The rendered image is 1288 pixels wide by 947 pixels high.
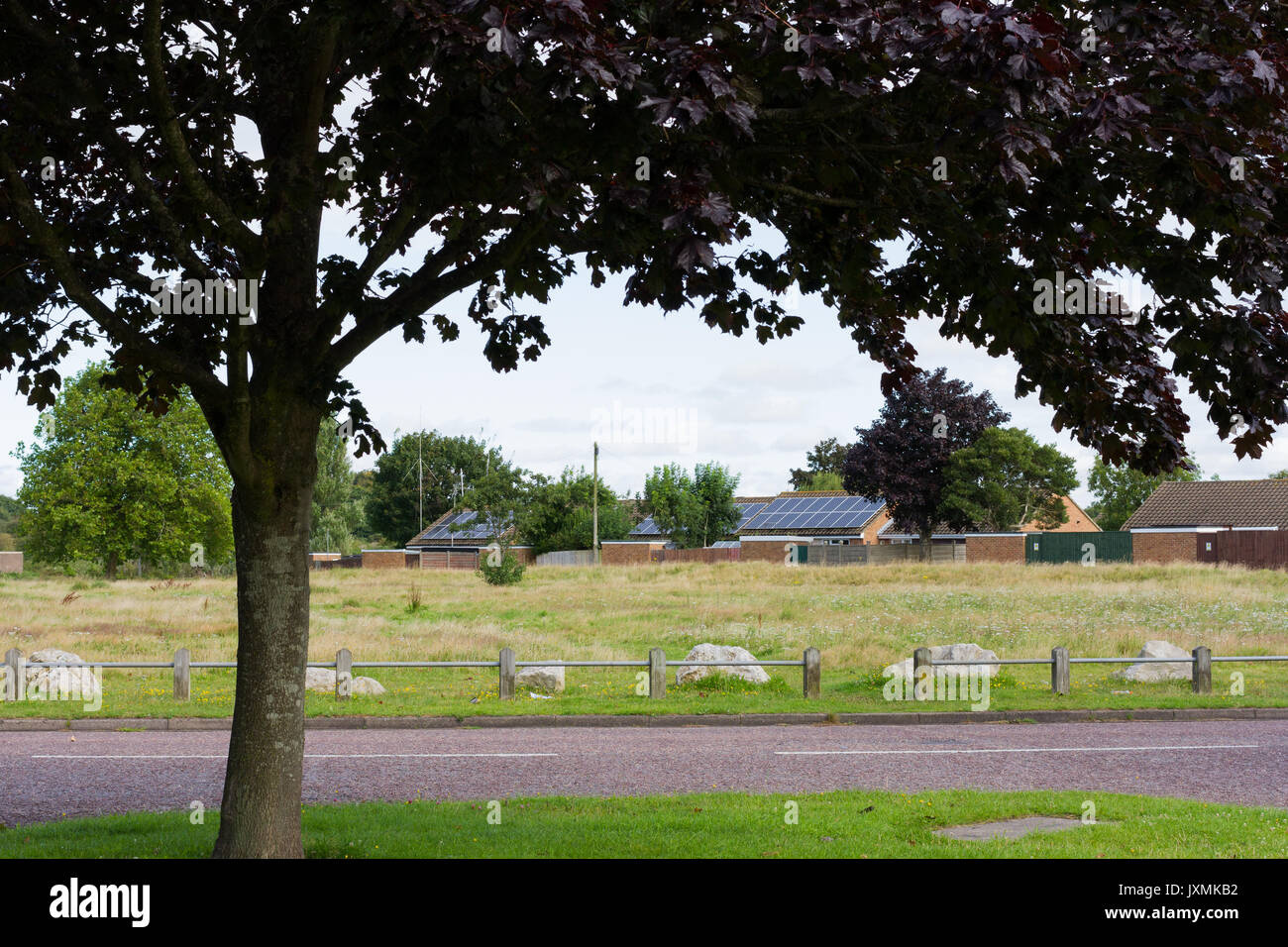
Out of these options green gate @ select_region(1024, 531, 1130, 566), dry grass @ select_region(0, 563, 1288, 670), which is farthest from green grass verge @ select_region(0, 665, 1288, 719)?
green gate @ select_region(1024, 531, 1130, 566)

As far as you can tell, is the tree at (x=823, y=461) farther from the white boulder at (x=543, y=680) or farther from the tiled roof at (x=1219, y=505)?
the white boulder at (x=543, y=680)

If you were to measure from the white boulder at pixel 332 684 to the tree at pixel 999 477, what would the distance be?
47247mm

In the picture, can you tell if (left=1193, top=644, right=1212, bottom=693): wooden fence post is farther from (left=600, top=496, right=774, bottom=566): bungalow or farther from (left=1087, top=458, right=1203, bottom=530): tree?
(left=1087, top=458, right=1203, bottom=530): tree

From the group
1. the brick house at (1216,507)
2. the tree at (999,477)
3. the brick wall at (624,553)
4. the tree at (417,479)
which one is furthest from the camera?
the tree at (417,479)

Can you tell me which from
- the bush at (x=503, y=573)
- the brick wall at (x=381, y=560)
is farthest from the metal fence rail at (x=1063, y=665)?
the brick wall at (x=381, y=560)

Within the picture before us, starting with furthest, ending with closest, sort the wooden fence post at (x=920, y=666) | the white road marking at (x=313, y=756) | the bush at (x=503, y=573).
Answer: the bush at (x=503, y=573), the wooden fence post at (x=920, y=666), the white road marking at (x=313, y=756)

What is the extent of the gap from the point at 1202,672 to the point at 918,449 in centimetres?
4520

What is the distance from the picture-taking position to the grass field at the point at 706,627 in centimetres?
1630

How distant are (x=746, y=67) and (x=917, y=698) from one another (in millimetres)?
13352

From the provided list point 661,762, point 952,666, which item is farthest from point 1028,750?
point 952,666

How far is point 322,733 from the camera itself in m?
14.2

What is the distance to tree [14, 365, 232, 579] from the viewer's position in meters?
50.6

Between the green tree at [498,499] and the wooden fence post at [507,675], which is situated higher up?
the green tree at [498,499]

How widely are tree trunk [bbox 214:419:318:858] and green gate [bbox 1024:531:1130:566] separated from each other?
49.0 meters
